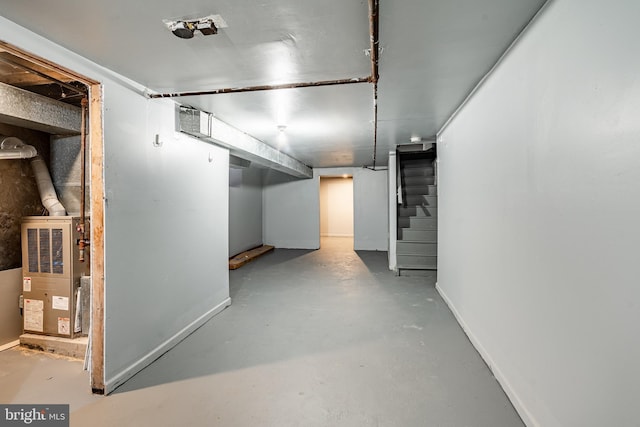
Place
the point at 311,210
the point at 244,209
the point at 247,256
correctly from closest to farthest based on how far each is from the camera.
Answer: the point at 247,256
the point at 244,209
the point at 311,210

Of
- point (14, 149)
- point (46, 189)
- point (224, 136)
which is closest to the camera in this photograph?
point (14, 149)

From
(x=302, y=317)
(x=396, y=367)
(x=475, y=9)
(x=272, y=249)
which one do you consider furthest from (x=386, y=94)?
(x=272, y=249)

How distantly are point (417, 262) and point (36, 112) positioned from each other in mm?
4475

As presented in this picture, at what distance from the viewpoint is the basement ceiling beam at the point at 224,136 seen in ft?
8.21

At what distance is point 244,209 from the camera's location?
21.7 ft

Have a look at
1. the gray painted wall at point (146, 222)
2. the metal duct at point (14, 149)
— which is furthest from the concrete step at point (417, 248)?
the metal duct at point (14, 149)

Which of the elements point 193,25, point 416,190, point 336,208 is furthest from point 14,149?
point 336,208

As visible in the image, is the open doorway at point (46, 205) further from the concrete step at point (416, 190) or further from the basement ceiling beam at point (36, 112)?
the concrete step at point (416, 190)

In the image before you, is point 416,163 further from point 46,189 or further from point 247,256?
point 46,189

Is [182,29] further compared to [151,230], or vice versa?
[151,230]

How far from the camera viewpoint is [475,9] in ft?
4.23

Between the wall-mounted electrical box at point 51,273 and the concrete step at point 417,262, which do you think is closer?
the wall-mounted electrical box at point 51,273

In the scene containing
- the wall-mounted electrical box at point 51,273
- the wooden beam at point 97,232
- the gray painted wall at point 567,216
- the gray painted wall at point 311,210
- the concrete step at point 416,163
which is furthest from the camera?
the gray painted wall at point 311,210

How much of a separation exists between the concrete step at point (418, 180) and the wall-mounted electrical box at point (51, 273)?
4.73 meters
